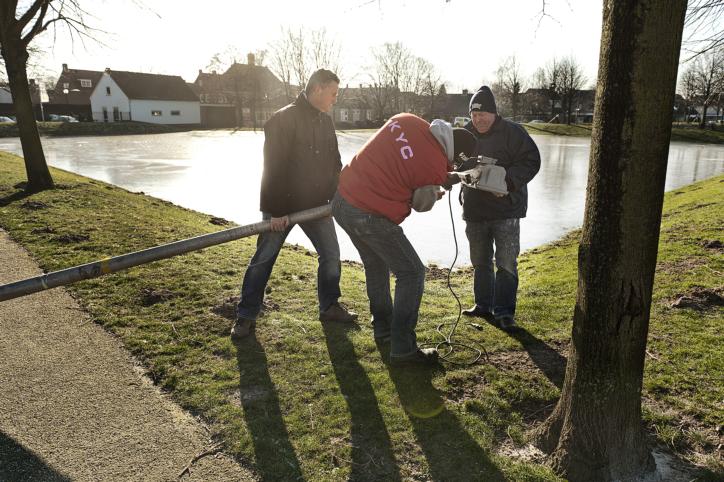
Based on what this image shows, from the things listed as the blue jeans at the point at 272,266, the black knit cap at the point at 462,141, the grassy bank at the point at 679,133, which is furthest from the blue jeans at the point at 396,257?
the grassy bank at the point at 679,133

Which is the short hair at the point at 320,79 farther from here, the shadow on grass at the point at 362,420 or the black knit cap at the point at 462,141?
the shadow on grass at the point at 362,420

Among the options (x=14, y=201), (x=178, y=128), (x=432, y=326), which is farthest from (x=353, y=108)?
(x=432, y=326)

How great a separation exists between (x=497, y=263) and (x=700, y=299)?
6.46 feet

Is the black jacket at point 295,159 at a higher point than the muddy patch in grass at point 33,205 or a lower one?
higher

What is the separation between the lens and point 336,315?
4.77 metres

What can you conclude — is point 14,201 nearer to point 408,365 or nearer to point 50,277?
point 50,277

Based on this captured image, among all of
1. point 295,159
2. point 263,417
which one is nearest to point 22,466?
point 263,417

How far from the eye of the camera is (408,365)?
3877mm

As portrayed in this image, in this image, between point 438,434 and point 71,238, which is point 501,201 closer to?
point 438,434

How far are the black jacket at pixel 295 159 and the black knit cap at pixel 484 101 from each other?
125cm

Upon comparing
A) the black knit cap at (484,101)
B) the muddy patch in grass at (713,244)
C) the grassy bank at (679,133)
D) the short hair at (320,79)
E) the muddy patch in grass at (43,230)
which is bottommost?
the muddy patch in grass at (43,230)

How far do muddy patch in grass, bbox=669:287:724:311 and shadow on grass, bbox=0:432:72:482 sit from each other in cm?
494

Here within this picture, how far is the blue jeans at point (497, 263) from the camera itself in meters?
4.58

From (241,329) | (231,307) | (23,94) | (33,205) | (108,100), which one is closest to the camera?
(241,329)
